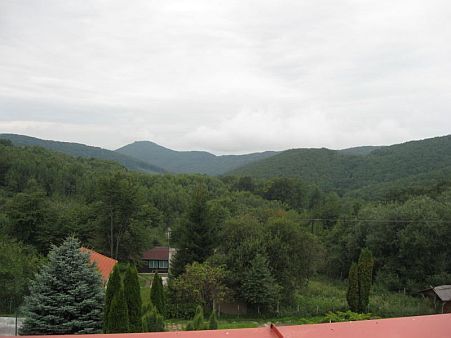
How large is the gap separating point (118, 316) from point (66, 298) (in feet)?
15.2

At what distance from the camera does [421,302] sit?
22000mm

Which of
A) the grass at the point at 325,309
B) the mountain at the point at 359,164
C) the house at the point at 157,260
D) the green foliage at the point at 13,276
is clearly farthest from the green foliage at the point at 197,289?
the mountain at the point at 359,164

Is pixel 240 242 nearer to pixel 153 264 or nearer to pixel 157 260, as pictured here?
pixel 157 260

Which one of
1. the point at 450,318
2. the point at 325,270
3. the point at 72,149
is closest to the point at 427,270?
the point at 325,270

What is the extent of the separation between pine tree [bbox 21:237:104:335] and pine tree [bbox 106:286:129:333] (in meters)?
3.74

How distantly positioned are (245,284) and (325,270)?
47.3 ft

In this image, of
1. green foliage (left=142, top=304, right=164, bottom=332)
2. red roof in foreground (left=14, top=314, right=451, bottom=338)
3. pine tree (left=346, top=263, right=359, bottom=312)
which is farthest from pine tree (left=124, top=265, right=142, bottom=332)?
pine tree (left=346, top=263, right=359, bottom=312)

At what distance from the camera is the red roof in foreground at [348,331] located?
1.51 m

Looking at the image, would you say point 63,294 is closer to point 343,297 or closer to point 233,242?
point 233,242

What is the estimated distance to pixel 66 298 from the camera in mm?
13125

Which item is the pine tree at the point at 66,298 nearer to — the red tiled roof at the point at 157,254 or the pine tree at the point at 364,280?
the pine tree at the point at 364,280

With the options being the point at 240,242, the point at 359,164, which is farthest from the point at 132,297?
the point at 359,164

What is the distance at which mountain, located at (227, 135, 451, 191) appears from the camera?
2618 inches

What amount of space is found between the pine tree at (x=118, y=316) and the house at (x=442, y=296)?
1785 centimetres
